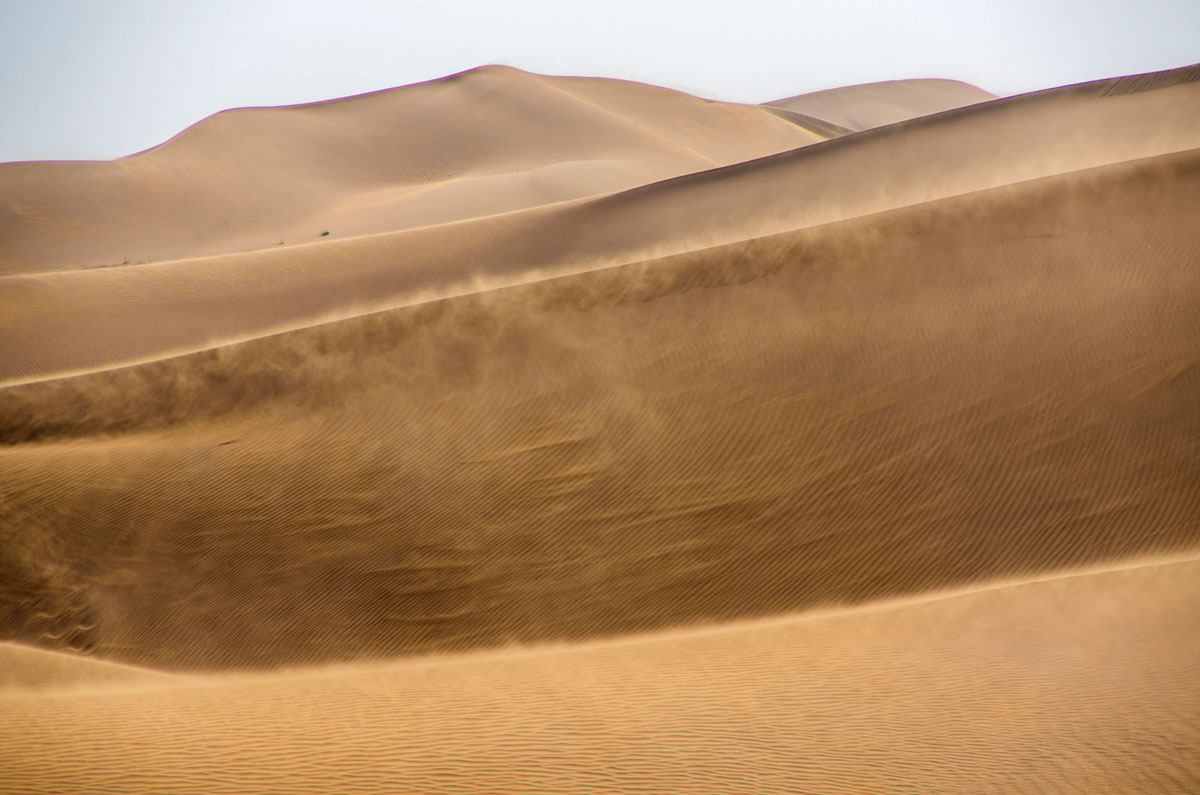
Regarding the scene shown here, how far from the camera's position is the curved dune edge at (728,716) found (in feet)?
15.1

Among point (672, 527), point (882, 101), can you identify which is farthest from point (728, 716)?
point (882, 101)

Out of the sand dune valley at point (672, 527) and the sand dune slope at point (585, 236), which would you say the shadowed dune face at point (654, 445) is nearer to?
the sand dune valley at point (672, 527)

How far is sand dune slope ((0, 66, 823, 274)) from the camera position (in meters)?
24.7

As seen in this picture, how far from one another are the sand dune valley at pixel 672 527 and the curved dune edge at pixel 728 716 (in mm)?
28

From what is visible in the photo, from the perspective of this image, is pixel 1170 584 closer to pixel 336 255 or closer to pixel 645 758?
pixel 645 758

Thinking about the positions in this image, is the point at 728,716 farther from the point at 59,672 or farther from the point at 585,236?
the point at 585,236

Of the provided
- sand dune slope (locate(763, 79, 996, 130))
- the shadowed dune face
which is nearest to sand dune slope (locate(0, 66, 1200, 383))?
the shadowed dune face

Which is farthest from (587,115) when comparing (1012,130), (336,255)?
(1012,130)

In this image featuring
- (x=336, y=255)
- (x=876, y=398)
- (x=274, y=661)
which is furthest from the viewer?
(x=336, y=255)

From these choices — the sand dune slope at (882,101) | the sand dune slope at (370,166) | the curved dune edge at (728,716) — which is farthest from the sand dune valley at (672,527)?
the sand dune slope at (882,101)

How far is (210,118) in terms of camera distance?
3366 centimetres

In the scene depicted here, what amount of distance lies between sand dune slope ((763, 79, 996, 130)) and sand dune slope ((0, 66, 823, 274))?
26.5 m

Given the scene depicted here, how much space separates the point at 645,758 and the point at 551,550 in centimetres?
311

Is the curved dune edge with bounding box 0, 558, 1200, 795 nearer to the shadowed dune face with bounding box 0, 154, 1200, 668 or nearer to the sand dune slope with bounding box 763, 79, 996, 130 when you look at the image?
the shadowed dune face with bounding box 0, 154, 1200, 668
